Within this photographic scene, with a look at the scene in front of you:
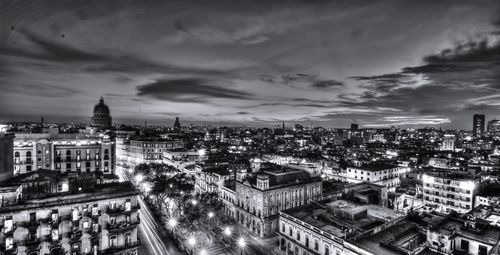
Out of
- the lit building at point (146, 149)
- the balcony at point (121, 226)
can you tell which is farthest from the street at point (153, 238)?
the lit building at point (146, 149)

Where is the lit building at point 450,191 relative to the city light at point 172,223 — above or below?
A: above

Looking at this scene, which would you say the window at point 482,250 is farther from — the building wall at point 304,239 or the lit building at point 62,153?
the lit building at point 62,153

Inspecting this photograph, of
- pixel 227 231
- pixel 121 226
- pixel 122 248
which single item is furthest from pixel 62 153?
pixel 227 231

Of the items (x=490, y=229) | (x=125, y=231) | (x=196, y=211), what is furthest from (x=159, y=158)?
(x=490, y=229)

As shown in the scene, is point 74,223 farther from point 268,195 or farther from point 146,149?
point 146,149

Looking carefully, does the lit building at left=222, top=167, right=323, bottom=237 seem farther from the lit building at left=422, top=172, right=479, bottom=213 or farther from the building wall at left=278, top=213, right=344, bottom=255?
the lit building at left=422, top=172, right=479, bottom=213

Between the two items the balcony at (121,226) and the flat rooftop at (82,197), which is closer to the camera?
the flat rooftop at (82,197)
